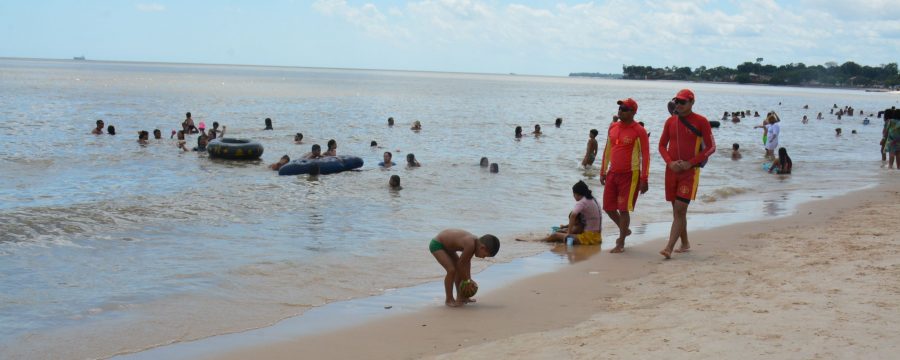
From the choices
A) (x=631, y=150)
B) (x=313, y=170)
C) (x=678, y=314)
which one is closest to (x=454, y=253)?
(x=678, y=314)

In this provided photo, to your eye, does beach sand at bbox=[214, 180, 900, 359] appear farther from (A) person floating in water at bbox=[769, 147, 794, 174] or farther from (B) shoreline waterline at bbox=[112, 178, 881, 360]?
(A) person floating in water at bbox=[769, 147, 794, 174]

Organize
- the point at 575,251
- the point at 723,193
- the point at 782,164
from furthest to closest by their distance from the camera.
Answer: the point at 782,164, the point at 723,193, the point at 575,251

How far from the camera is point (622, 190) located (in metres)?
9.95

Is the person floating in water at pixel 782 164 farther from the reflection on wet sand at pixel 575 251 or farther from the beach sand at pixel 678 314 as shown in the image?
the reflection on wet sand at pixel 575 251

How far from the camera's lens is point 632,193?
989 centimetres

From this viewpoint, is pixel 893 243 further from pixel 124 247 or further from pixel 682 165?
pixel 124 247

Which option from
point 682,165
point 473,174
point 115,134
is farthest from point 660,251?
point 115,134

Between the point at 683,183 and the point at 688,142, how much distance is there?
0.47 meters

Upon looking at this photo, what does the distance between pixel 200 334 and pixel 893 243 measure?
7761mm

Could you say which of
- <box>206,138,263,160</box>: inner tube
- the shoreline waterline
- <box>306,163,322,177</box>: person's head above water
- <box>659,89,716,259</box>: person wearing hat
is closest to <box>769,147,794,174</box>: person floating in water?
the shoreline waterline

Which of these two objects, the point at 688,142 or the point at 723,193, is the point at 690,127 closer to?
the point at 688,142

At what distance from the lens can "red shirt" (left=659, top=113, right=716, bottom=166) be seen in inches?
359

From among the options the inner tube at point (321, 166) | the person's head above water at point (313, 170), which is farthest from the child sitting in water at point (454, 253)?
the inner tube at point (321, 166)

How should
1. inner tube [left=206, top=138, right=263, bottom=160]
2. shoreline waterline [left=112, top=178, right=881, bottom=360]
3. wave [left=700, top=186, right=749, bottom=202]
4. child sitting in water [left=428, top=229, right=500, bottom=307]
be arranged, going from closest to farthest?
shoreline waterline [left=112, top=178, right=881, bottom=360], child sitting in water [left=428, top=229, right=500, bottom=307], wave [left=700, top=186, right=749, bottom=202], inner tube [left=206, top=138, right=263, bottom=160]
